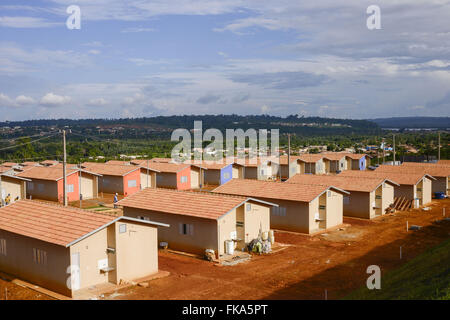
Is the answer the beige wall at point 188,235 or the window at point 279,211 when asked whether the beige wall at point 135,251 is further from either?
the window at point 279,211

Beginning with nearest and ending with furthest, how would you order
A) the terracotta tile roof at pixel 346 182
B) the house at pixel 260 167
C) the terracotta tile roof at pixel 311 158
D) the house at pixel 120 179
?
the terracotta tile roof at pixel 346 182, the house at pixel 120 179, the house at pixel 260 167, the terracotta tile roof at pixel 311 158

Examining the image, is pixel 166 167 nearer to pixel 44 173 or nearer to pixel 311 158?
pixel 44 173

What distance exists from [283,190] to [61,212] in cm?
1604

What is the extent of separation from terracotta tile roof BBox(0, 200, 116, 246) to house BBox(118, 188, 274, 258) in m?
6.04

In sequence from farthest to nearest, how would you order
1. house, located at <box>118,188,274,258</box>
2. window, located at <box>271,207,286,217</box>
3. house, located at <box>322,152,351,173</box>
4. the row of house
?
house, located at <box>322,152,351,173</box>, window, located at <box>271,207,286,217</box>, house, located at <box>118,188,274,258</box>, the row of house

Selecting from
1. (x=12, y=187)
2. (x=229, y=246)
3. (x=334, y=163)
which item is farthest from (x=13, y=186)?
(x=334, y=163)

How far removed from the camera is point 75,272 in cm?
1697

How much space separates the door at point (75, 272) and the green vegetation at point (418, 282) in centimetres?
1067

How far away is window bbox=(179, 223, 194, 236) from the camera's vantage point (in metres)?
23.7

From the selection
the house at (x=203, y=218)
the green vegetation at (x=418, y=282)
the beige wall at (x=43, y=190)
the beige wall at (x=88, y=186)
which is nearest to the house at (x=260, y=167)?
the beige wall at (x=88, y=186)

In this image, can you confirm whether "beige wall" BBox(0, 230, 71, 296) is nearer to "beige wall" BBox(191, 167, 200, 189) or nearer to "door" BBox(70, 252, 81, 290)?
"door" BBox(70, 252, 81, 290)

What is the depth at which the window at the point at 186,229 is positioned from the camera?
23688mm

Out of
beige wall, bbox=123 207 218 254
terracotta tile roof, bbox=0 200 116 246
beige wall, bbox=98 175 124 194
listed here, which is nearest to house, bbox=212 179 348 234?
beige wall, bbox=123 207 218 254

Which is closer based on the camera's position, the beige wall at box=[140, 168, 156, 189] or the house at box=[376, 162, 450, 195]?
the house at box=[376, 162, 450, 195]
